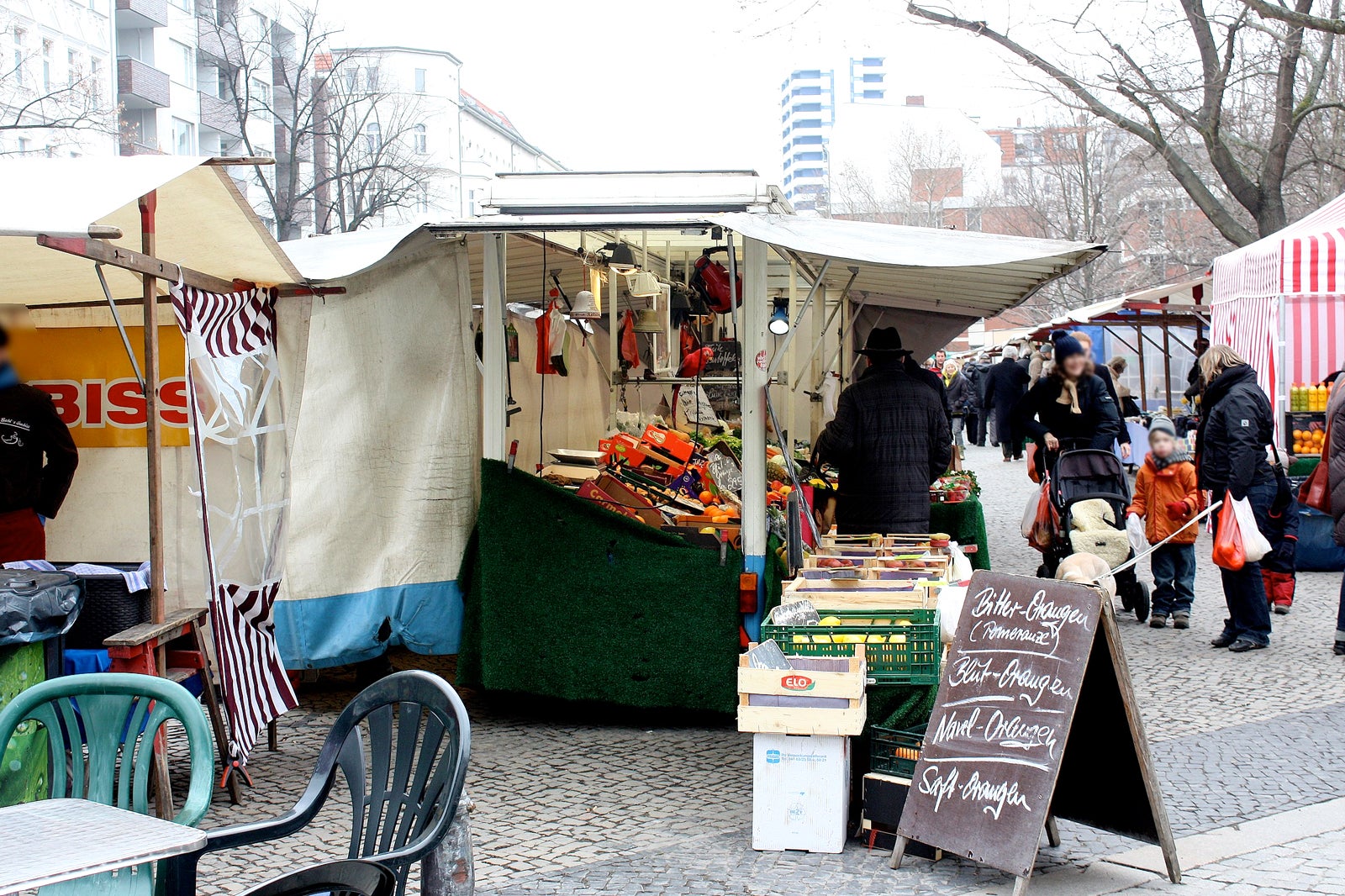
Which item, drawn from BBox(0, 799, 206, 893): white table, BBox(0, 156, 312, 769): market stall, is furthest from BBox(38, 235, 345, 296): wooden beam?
BBox(0, 799, 206, 893): white table

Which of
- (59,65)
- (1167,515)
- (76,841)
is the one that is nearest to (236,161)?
(76,841)

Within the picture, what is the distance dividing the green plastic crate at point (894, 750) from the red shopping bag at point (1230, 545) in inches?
142

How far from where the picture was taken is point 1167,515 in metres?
8.73

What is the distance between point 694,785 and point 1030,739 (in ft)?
5.84

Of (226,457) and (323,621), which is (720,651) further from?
(226,457)

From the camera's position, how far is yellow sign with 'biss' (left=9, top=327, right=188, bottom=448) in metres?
6.33

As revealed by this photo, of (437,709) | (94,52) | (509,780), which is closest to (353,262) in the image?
(509,780)

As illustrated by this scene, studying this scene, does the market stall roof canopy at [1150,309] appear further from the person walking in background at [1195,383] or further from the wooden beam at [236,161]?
the wooden beam at [236,161]

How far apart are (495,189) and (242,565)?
2.56m

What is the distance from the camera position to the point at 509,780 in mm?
5547

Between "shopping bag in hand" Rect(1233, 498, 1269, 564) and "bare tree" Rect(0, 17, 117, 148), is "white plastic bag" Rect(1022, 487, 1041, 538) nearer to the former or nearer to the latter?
"shopping bag in hand" Rect(1233, 498, 1269, 564)

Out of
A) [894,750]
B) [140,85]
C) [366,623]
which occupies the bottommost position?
[894,750]

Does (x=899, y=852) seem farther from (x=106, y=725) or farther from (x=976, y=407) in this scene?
(x=976, y=407)

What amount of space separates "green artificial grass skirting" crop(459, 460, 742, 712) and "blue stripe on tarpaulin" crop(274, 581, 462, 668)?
257 millimetres
